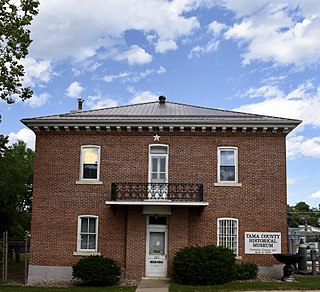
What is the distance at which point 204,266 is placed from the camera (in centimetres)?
1923

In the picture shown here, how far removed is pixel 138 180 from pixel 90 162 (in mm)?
2405

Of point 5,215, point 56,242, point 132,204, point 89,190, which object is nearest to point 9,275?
point 56,242

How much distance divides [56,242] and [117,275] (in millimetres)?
3432

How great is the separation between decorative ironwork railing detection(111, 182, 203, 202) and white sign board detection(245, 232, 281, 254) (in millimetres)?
2813

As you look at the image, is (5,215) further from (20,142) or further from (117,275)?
(117,275)

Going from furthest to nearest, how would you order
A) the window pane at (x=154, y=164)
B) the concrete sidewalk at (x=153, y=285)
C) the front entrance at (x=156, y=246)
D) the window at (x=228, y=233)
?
the window pane at (x=154, y=164), the window at (x=228, y=233), the front entrance at (x=156, y=246), the concrete sidewalk at (x=153, y=285)

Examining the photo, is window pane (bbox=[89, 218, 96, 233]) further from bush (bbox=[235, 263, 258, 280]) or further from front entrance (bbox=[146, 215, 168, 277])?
bush (bbox=[235, 263, 258, 280])

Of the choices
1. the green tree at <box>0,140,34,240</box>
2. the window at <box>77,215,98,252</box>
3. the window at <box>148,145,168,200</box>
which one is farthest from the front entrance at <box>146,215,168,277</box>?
the green tree at <box>0,140,34,240</box>

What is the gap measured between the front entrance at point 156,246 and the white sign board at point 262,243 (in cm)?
364

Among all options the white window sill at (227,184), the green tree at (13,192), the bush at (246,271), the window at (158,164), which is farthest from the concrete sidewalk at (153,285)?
the green tree at (13,192)

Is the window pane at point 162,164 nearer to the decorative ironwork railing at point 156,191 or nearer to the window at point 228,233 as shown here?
the decorative ironwork railing at point 156,191

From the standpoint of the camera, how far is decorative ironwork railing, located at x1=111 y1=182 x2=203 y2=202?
2117 cm

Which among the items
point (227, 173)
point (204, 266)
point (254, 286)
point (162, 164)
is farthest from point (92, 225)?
point (254, 286)

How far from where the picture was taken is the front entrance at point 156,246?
70.0 feet
